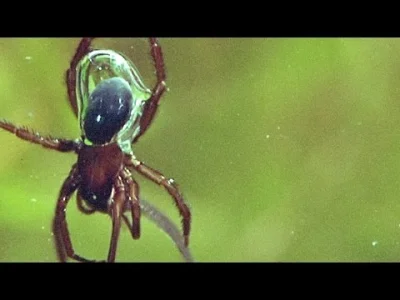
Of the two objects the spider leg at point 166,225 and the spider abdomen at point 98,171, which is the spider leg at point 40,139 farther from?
the spider leg at point 166,225

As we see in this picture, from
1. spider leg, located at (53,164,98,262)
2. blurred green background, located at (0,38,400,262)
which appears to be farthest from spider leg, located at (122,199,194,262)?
spider leg, located at (53,164,98,262)

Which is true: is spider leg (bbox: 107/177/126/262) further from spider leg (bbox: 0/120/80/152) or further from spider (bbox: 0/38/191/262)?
spider leg (bbox: 0/120/80/152)

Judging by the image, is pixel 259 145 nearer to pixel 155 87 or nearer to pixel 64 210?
pixel 155 87

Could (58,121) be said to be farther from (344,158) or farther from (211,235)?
(344,158)

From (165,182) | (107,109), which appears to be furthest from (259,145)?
(107,109)

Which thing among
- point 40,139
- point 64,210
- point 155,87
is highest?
point 155,87

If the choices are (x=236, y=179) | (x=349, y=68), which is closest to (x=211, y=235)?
(x=236, y=179)
